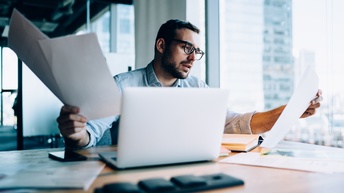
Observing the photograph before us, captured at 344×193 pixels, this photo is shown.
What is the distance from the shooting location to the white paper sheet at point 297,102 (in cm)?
98

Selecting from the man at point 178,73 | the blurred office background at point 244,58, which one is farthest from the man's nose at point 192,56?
the blurred office background at point 244,58

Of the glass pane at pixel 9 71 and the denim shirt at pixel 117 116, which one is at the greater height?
the glass pane at pixel 9 71

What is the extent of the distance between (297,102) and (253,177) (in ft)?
1.34

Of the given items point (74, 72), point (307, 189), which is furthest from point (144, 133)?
point (307, 189)

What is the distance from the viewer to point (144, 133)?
2.45 ft

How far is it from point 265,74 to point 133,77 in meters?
1.37

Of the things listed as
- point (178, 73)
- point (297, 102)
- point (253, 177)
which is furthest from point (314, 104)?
point (178, 73)

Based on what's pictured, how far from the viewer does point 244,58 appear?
2.88 meters

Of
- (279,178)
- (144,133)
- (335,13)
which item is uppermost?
(335,13)

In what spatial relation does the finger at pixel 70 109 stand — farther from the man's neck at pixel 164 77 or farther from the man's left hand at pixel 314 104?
the man's neck at pixel 164 77

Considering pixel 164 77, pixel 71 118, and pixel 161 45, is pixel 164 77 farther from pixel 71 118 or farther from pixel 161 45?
pixel 71 118

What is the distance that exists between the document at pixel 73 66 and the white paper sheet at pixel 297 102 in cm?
56

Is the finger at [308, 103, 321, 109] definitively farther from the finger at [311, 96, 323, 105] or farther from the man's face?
the man's face

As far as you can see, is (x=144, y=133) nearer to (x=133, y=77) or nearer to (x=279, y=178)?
Answer: (x=279, y=178)
